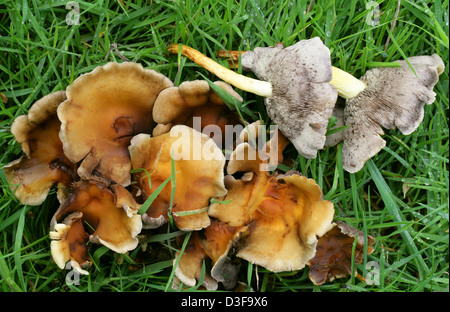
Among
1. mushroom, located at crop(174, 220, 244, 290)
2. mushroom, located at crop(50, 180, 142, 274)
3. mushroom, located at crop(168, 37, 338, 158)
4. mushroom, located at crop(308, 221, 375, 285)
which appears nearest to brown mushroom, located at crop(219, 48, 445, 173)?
mushroom, located at crop(168, 37, 338, 158)

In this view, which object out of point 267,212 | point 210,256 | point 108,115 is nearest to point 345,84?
point 267,212

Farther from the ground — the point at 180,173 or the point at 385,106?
the point at 385,106

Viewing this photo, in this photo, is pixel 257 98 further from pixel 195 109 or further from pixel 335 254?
pixel 335 254

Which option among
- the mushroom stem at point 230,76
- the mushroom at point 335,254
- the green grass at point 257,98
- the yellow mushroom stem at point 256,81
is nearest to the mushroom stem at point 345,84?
the yellow mushroom stem at point 256,81

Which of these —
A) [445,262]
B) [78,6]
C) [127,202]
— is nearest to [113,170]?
[127,202]

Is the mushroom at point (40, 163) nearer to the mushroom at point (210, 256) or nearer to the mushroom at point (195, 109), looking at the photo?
the mushroom at point (195, 109)

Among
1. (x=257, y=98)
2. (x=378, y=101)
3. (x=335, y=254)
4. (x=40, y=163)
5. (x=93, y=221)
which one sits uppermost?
(x=378, y=101)
